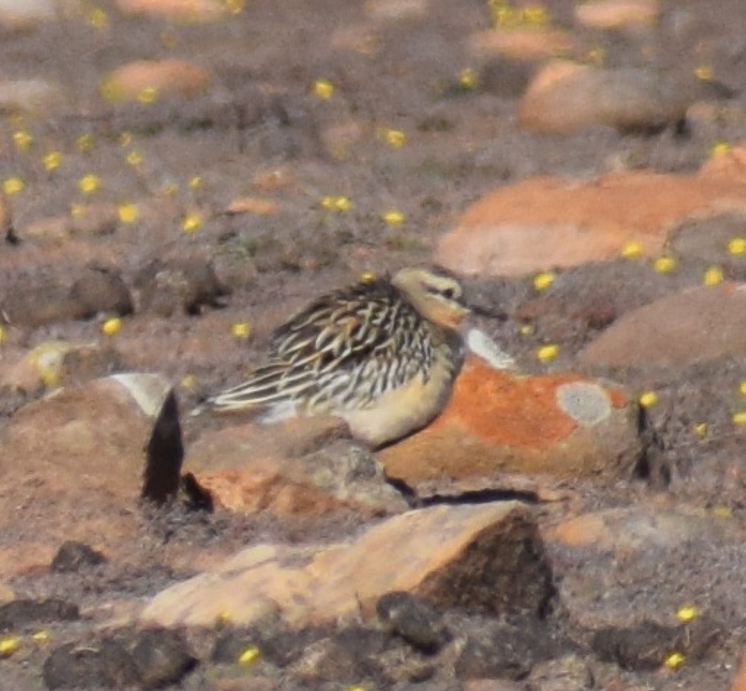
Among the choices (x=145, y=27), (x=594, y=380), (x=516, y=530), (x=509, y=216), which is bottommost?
(x=145, y=27)

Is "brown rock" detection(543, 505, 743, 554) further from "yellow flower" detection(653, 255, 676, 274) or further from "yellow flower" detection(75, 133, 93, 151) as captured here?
"yellow flower" detection(75, 133, 93, 151)

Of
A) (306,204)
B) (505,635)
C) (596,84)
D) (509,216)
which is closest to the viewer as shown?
(505,635)

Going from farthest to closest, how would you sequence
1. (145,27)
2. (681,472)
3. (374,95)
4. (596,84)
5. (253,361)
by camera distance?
1. (145,27)
2. (374,95)
3. (596,84)
4. (253,361)
5. (681,472)

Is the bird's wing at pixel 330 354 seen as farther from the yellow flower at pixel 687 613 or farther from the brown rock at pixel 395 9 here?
the brown rock at pixel 395 9

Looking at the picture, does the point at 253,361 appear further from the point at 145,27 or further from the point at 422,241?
the point at 145,27

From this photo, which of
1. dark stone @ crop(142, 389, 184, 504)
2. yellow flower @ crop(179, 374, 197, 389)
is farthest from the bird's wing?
dark stone @ crop(142, 389, 184, 504)

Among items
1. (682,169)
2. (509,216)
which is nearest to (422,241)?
(509,216)
